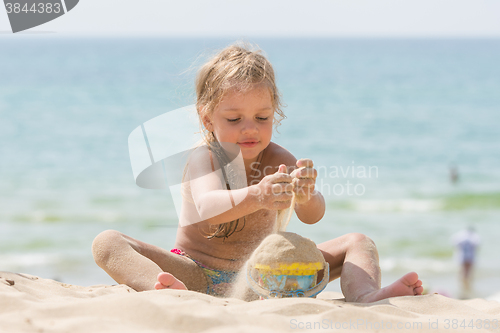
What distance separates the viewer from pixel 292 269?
2240mm

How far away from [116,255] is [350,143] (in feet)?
40.1

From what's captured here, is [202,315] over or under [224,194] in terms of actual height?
under

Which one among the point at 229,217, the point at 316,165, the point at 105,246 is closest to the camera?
the point at 229,217

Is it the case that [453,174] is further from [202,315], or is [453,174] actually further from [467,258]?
[202,315]

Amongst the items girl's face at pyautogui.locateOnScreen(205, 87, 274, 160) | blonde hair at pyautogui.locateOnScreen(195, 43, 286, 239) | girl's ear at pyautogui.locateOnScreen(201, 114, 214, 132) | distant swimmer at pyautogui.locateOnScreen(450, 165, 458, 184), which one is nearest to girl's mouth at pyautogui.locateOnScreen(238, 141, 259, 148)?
girl's face at pyautogui.locateOnScreen(205, 87, 274, 160)

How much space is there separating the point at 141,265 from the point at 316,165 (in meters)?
9.25

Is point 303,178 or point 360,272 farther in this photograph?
point 360,272

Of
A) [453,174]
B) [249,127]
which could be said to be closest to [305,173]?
[249,127]

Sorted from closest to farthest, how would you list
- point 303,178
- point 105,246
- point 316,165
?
point 303,178
point 105,246
point 316,165

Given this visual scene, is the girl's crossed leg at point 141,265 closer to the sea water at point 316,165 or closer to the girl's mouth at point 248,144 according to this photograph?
the girl's mouth at point 248,144

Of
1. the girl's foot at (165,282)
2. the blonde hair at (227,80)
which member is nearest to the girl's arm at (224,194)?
the blonde hair at (227,80)

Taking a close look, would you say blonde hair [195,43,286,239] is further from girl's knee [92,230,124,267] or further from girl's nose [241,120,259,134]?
girl's knee [92,230,124,267]

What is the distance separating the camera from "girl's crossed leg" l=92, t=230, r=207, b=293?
101 inches

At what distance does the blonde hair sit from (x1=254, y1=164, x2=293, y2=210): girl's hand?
689mm
